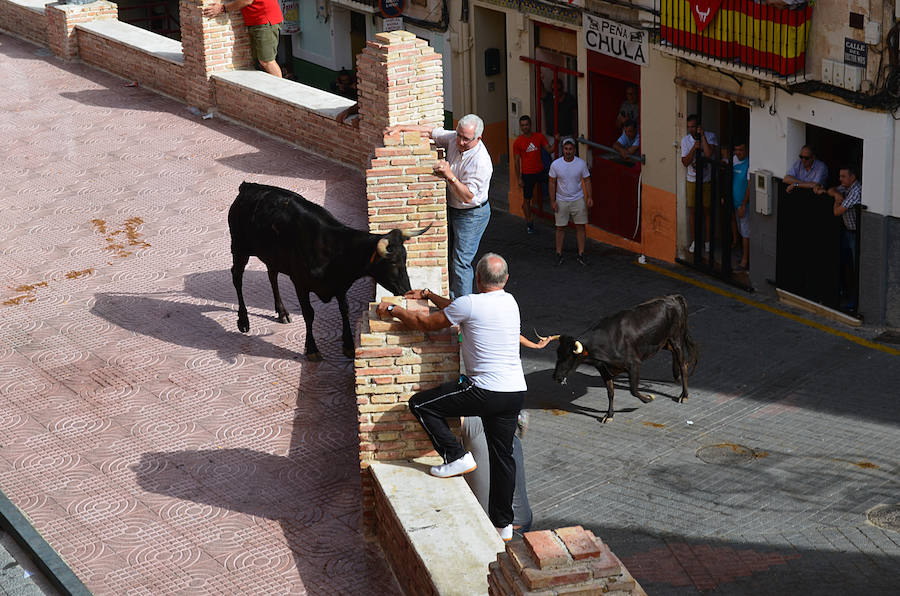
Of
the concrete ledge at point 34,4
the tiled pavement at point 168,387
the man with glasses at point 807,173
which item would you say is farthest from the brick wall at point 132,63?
the man with glasses at point 807,173

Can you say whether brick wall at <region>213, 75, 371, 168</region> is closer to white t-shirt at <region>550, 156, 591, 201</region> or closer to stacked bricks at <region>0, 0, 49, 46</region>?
white t-shirt at <region>550, 156, 591, 201</region>

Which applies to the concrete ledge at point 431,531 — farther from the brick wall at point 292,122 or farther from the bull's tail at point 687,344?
the brick wall at point 292,122

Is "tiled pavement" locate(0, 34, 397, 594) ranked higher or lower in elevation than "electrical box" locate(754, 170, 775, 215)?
higher

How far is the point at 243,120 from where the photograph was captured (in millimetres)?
19859

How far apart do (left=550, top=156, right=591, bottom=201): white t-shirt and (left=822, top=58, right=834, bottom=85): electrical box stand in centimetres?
471

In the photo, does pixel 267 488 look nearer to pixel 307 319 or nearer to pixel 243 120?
pixel 307 319

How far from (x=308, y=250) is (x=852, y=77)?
338 inches

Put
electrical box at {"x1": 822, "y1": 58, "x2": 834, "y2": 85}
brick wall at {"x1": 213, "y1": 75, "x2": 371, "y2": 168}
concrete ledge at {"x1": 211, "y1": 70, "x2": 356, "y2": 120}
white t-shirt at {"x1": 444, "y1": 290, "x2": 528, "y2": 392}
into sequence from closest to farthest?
1. white t-shirt at {"x1": 444, "y1": 290, "x2": 528, "y2": 392}
2. brick wall at {"x1": 213, "y1": 75, "x2": 371, "y2": 168}
3. electrical box at {"x1": 822, "y1": 58, "x2": 834, "y2": 85}
4. concrete ledge at {"x1": 211, "y1": 70, "x2": 356, "y2": 120}

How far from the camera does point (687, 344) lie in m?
16.2

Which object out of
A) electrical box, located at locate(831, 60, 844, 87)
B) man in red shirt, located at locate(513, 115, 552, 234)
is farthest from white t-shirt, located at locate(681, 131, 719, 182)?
man in red shirt, located at locate(513, 115, 552, 234)

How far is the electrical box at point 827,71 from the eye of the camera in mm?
17828

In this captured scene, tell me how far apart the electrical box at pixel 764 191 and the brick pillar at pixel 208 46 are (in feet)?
25.0

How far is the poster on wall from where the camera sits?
102 ft

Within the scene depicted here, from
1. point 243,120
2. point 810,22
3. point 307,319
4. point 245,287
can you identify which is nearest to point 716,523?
point 307,319
